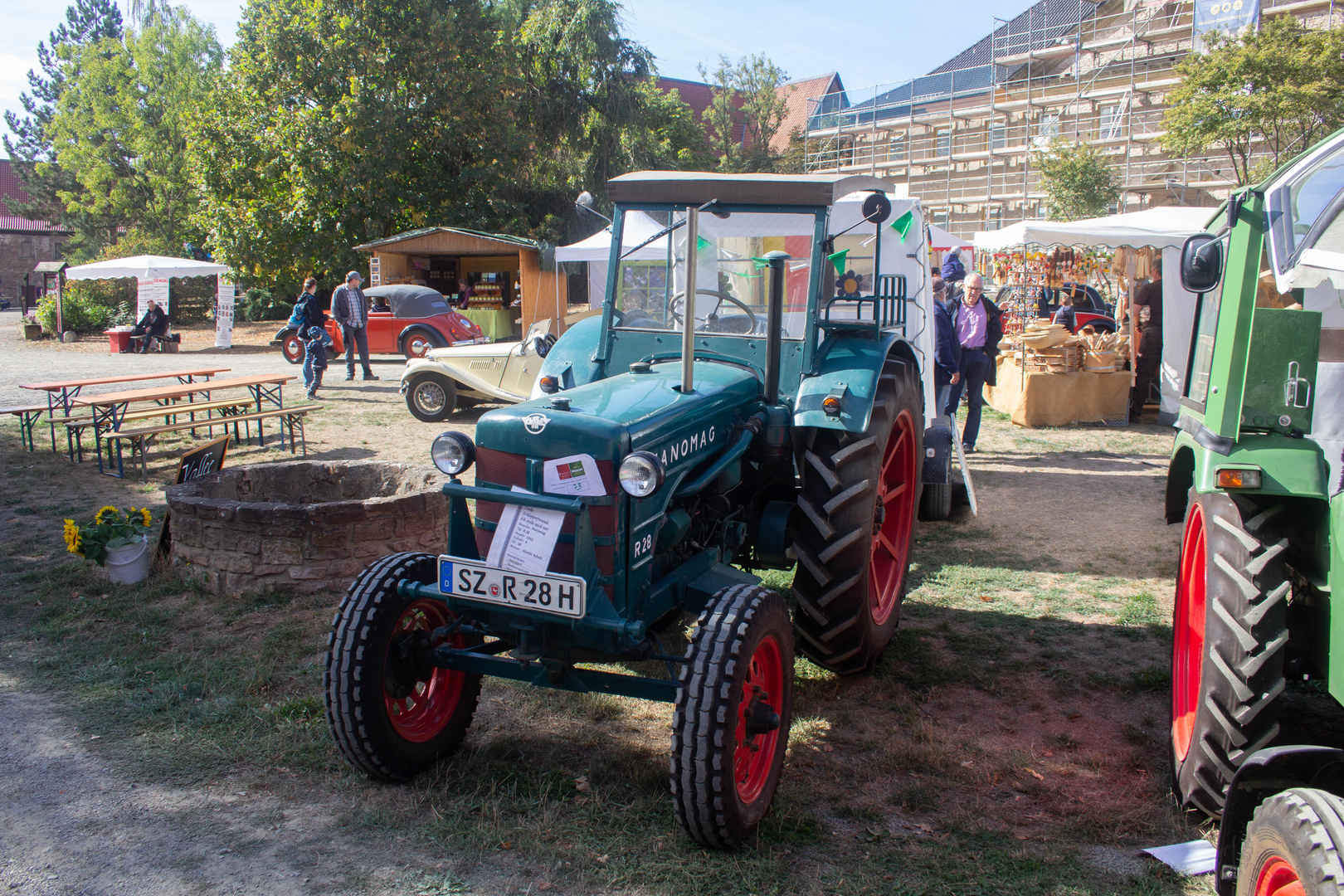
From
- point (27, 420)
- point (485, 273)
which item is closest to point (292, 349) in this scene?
point (485, 273)

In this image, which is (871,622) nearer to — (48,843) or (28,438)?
(48,843)

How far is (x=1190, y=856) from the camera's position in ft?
9.22

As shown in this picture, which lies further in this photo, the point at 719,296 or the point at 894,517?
the point at 894,517

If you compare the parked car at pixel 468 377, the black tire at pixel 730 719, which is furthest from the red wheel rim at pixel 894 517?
the parked car at pixel 468 377

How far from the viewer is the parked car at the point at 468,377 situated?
1130 cm

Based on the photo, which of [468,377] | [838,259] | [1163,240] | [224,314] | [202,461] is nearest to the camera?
[838,259]

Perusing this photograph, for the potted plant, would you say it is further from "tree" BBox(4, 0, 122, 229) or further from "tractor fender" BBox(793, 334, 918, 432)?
"tree" BBox(4, 0, 122, 229)

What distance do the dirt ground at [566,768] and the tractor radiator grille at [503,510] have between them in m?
0.83

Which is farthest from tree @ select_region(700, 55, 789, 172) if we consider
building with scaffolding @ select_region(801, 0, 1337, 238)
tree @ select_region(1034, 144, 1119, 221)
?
tree @ select_region(1034, 144, 1119, 221)

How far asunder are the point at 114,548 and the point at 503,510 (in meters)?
3.58

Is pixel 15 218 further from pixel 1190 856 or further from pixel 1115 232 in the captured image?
pixel 1190 856

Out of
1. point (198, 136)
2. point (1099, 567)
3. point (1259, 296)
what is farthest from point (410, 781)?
point (198, 136)

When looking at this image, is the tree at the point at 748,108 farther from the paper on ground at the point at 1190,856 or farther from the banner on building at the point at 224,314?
the paper on ground at the point at 1190,856

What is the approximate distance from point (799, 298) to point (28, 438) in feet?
30.6
